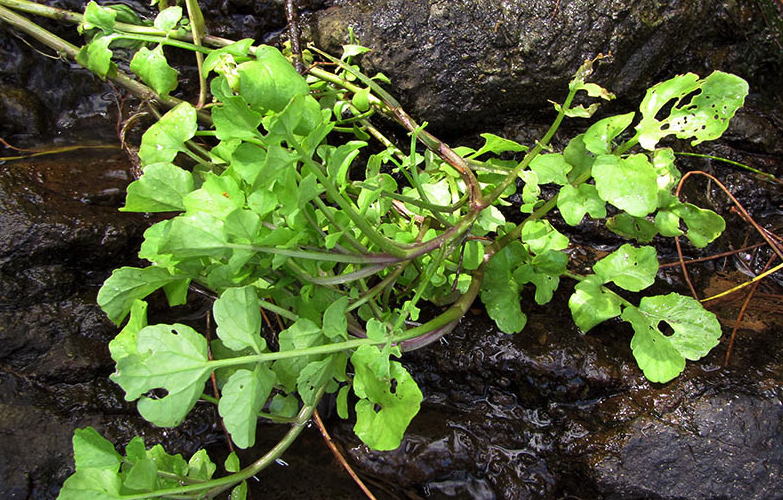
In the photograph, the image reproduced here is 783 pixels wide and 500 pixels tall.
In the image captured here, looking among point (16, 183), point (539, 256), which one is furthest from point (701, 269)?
point (16, 183)

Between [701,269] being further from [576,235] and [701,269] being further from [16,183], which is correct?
[16,183]

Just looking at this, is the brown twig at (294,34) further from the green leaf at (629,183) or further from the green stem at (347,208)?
the green leaf at (629,183)

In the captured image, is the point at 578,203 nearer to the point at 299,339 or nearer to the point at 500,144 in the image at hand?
the point at 500,144

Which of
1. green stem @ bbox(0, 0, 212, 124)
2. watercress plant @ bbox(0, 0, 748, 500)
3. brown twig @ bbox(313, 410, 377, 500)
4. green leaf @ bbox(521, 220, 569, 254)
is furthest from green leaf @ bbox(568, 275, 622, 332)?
green stem @ bbox(0, 0, 212, 124)

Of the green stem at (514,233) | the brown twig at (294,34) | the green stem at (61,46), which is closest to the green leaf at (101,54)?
the green stem at (61,46)

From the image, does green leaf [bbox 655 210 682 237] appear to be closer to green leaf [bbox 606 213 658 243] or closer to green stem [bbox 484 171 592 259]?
green leaf [bbox 606 213 658 243]

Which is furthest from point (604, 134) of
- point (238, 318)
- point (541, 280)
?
point (238, 318)
